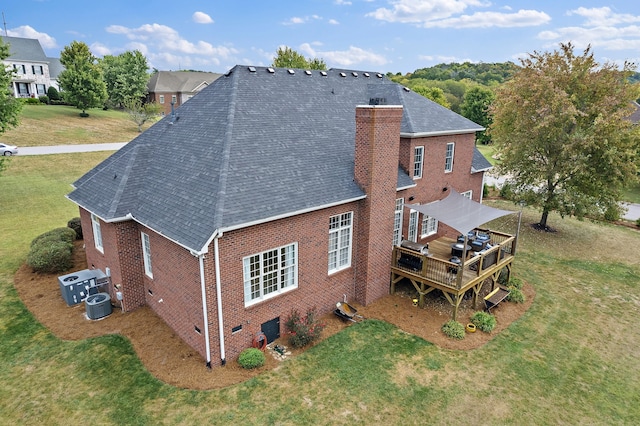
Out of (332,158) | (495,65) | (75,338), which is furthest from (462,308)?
(495,65)

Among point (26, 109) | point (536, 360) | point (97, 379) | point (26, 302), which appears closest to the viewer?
point (97, 379)

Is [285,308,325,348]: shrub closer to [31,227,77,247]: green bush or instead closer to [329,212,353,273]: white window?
[329,212,353,273]: white window

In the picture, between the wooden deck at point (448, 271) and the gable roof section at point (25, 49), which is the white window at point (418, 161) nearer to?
the wooden deck at point (448, 271)

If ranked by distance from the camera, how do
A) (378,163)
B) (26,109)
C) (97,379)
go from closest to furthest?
(97,379) < (378,163) < (26,109)

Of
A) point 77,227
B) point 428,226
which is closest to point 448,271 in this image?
point 428,226

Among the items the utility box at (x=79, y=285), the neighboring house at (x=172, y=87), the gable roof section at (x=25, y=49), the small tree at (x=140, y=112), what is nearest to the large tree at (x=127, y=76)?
the neighboring house at (x=172, y=87)

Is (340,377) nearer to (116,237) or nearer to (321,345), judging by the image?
(321,345)
